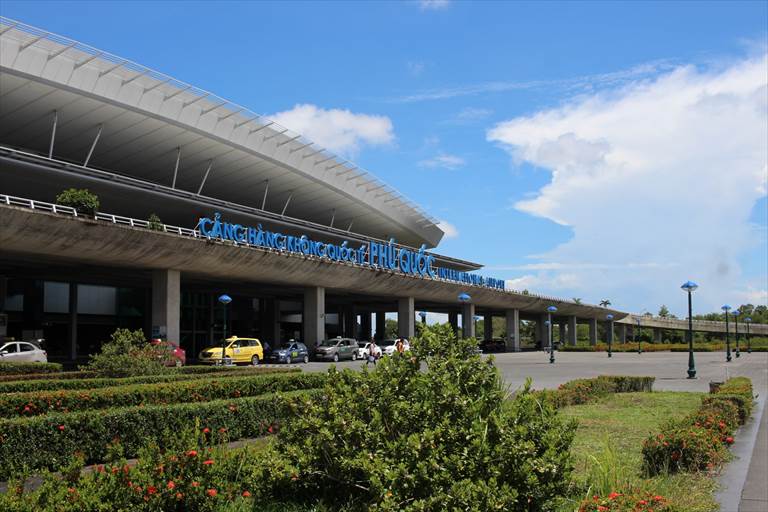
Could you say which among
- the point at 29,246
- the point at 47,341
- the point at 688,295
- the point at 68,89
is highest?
the point at 68,89

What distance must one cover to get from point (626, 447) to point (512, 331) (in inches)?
2828

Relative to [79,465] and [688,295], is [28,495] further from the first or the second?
[688,295]

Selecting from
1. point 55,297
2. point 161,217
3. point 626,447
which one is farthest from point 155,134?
point 626,447

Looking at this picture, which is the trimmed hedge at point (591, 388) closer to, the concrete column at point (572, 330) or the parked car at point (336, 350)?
the parked car at point (336, 350)

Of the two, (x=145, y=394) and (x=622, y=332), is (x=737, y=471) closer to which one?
(x=145, y=394)

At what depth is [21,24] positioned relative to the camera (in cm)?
3556

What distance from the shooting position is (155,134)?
152ft

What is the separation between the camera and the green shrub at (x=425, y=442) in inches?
197

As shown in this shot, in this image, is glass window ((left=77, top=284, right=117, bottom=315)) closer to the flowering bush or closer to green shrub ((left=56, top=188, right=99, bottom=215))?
green shrub ((left=56, top=188, right=99, bottom=215))

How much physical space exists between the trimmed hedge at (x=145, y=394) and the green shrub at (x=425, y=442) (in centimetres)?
747

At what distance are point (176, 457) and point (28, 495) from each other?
1149mm

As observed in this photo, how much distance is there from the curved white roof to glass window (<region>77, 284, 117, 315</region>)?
926 cm

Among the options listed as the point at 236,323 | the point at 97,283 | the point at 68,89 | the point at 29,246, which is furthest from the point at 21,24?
the point at 236,323

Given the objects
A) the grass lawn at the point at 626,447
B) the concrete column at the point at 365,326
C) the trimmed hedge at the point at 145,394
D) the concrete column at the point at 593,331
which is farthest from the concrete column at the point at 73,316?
the concrete column at the point at 593,331
